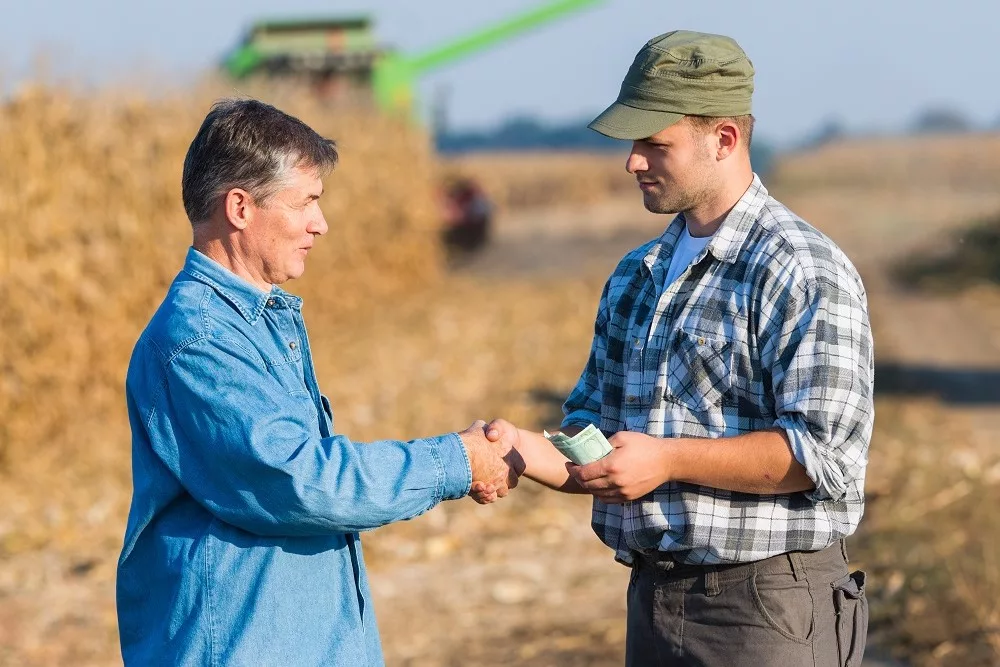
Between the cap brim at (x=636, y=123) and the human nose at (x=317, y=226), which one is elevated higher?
the cap brim at (x=636, y=123)

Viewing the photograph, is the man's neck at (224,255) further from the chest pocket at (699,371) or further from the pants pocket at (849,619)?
the pants pocket at (849,619)

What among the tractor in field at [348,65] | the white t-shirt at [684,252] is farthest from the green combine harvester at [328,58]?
the white t-shirt at [684,252]

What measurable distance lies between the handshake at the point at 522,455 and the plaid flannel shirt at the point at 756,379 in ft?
0.62

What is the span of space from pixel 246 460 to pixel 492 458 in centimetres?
67

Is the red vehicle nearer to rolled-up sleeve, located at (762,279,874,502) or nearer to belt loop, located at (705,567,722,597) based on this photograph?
belt loop, located at (705,567,722,597)

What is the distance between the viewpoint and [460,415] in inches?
430

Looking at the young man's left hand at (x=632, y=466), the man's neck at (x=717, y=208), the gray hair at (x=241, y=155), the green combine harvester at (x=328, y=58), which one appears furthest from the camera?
the green combine harvester at (x=328, y=58)

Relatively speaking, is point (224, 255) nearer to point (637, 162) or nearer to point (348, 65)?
point (637, 162)

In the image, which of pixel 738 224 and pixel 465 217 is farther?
pixel 465 217

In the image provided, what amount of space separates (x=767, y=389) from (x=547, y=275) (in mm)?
19962

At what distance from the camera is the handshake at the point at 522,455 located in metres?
3.04

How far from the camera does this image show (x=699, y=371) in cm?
310

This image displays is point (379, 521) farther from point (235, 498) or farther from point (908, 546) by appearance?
point (908, 546)

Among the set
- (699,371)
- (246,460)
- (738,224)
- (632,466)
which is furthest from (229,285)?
(738,224)
